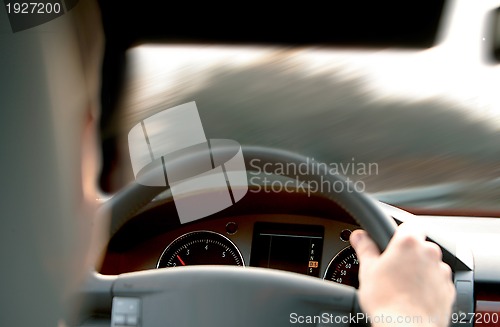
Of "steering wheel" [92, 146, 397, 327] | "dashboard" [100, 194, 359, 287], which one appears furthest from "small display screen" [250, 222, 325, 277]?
"steering wheel" [92, 146, 397, 327]

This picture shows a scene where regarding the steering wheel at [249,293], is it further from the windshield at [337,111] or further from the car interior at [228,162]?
the windshield at [337,111]

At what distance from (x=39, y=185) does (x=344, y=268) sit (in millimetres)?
1003

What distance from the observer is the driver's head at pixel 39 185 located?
1.06 metres

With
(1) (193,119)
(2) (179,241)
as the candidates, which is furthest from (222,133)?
(2) (179,241)

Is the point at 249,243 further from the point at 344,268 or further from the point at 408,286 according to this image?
the point at 408,286

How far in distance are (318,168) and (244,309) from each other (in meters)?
0.30

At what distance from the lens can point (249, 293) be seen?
1.18 m

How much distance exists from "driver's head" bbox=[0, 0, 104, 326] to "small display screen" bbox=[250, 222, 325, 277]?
29.0 inches

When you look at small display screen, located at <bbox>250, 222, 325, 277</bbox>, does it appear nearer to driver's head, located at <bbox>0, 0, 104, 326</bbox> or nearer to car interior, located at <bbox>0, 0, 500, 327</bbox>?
car interior, located at <bbox>0, 0, 500, 327</bbox>

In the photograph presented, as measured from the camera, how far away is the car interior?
1.14 metres

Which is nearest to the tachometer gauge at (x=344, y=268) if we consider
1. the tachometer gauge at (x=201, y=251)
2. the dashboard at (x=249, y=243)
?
the dashboard at (x=249, y=243)

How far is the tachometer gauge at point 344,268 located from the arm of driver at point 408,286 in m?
0.81

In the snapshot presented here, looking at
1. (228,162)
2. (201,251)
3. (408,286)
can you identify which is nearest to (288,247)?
(201,251)

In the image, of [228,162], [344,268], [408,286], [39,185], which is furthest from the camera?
[344,268]
